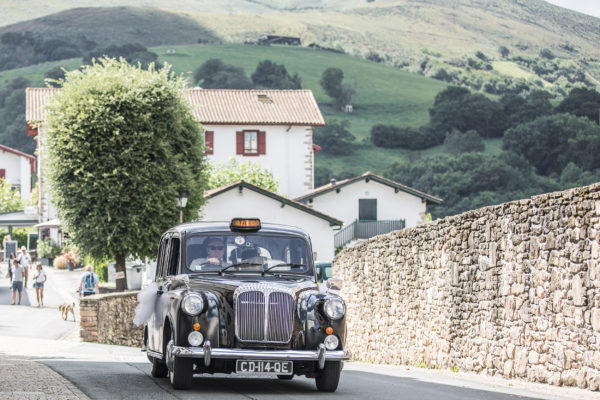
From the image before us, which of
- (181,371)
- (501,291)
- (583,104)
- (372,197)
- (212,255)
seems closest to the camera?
(181,371)

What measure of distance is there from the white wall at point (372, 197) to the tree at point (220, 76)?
8506cm

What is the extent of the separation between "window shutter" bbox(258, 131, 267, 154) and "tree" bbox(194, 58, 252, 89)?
265 ft

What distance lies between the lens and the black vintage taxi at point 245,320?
35.2 ft

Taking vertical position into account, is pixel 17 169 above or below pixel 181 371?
above

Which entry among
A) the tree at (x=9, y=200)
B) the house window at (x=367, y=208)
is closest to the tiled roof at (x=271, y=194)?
the house window at (x=367, y=208)

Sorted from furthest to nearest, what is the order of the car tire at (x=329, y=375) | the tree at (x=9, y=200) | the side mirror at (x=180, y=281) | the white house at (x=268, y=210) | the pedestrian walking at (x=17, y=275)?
the tree at (x=9, y=200)
the white house at (x=268, y=210)
the pedestrian walking at (x=17, y=275)
the side mirror at (x=180, y=281)
the car tire at (x=329, y=375)

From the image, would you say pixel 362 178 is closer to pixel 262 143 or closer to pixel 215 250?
pixel 262 143

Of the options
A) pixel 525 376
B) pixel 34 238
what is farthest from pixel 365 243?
pixel 34 238

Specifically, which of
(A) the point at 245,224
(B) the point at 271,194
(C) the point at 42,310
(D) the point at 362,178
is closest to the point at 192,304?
(A) the point at 245,224

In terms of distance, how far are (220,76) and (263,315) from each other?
139m

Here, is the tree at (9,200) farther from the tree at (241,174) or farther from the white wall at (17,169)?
the tree at (241,174)

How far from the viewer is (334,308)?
36.5ft

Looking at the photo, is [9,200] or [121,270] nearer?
[121,270]

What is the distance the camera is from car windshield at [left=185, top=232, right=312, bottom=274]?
11898 millimetres
